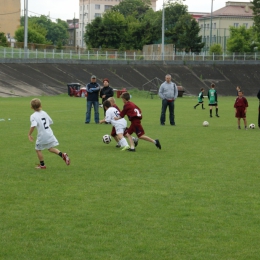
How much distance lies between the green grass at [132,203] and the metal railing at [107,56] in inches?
1872

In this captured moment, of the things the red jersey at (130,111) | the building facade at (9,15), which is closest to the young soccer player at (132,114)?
the red jersey at (130,111)

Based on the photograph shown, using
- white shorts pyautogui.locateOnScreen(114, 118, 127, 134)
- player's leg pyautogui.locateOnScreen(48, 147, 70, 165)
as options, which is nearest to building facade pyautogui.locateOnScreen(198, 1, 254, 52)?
white shorts pyautogui.locateOnScreen(114, 118, 127, 134)

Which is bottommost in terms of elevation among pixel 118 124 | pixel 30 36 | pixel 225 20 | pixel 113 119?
pixel 118 124

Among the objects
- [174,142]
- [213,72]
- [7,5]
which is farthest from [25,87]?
[7,5]

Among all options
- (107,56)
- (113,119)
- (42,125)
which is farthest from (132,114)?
(107,56)

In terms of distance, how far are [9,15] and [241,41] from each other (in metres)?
50.1

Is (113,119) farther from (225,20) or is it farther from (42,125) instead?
(225,20)

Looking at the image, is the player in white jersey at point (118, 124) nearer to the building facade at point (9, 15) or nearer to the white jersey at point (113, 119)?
the white jersey at point (113, 119)

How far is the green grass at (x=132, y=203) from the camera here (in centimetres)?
755

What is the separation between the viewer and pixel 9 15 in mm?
122875

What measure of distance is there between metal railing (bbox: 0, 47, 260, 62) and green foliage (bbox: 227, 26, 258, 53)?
10.3 metres

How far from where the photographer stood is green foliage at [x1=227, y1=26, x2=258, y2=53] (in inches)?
3634

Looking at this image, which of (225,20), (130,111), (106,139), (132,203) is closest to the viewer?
(132,203)

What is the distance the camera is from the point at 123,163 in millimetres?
14367
